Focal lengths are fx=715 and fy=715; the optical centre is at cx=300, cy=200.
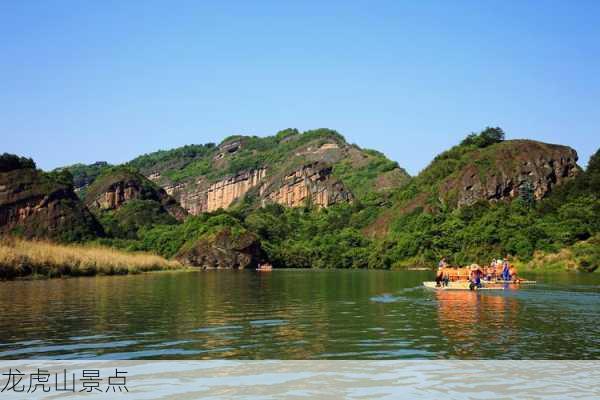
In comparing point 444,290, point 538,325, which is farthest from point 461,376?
Result: point 444,290

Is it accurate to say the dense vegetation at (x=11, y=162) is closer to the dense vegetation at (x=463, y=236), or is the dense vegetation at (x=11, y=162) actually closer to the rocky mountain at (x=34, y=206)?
the rocky mountain at (x=34, y=206)

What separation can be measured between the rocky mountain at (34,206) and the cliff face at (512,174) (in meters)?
97.1

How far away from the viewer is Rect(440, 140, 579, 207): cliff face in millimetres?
188500

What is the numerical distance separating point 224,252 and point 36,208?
4479 cm

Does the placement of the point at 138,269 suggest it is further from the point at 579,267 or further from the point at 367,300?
the point at 579,267

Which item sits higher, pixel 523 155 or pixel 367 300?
pixel 523 155

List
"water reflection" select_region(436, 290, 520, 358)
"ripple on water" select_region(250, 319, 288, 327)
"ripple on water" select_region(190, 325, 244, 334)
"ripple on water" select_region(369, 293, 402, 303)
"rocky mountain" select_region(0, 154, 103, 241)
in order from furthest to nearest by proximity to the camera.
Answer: "rocky mountain" select_region(0, 154, 103, 241) → "ripple on water" select_region(369, 293, 402, 303) → "ripple on water" select_region(250, 319, 288, 327) → "ripple on water" select_region(190, 325, 244, 334) → "water reflection" select_region(436, 290, 520, 358)

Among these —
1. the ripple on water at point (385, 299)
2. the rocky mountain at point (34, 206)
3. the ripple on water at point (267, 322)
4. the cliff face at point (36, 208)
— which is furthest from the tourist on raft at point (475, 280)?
the cliff face at point (36, 208)

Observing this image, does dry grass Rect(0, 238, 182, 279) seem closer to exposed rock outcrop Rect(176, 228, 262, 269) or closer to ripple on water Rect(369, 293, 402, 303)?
ripple on water Rect(369, 293, 402, 303)

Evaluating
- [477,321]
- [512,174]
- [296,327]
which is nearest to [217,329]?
[296,327]

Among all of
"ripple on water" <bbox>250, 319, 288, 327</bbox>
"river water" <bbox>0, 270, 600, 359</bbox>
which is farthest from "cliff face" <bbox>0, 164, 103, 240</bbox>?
"ripple on water" <bbox>250, 319, 288, 327</bbox>

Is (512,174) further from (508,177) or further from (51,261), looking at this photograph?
(51,261)

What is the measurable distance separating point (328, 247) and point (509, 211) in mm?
49532

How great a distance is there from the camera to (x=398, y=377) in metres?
15.3
